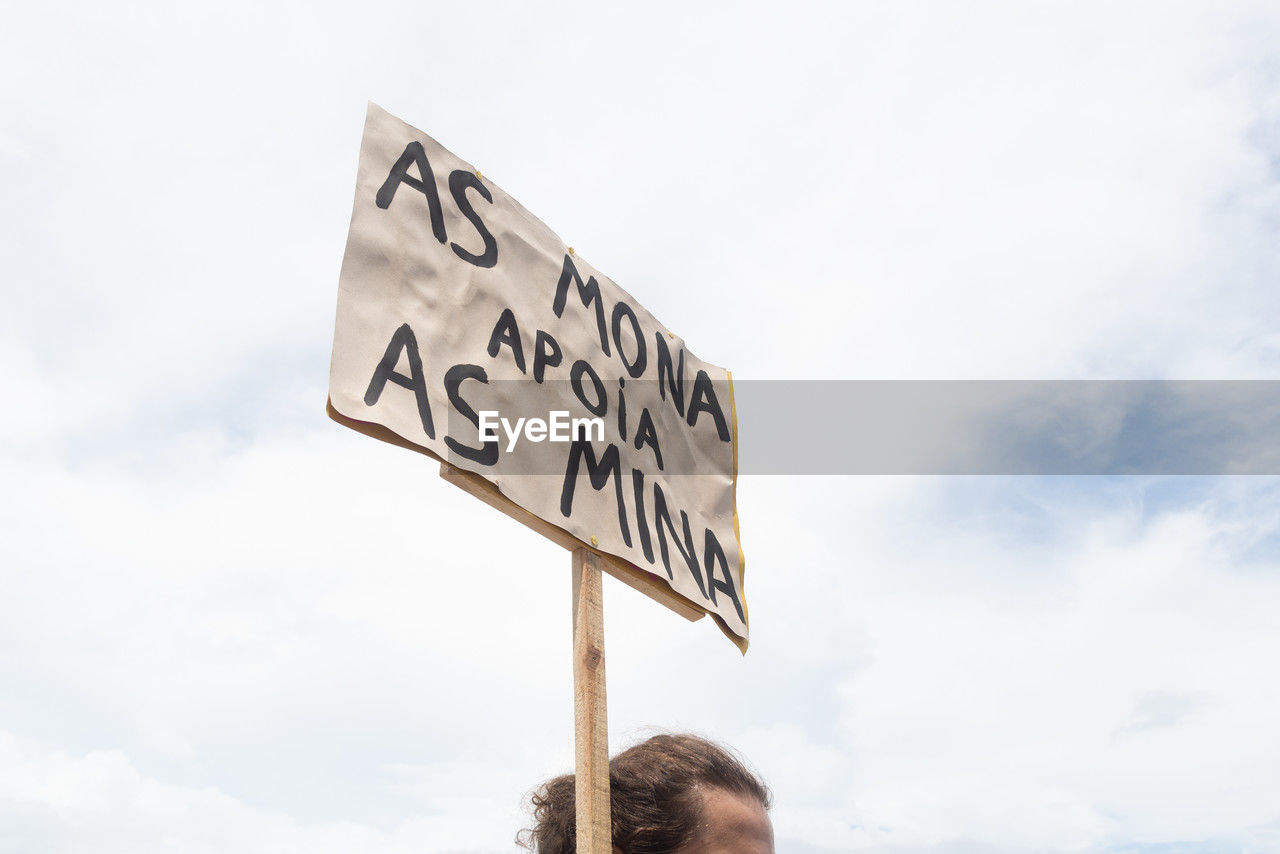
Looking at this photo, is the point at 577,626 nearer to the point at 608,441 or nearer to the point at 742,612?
the point at 608,441

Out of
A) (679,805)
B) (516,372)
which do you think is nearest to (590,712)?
(679,805)

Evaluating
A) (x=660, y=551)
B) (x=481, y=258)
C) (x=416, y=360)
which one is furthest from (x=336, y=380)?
(x=660, y=551)

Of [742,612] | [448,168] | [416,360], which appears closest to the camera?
[416,360]

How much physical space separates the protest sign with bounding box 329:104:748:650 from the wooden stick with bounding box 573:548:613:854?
0.32 feet

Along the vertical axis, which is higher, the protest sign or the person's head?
the protest sign

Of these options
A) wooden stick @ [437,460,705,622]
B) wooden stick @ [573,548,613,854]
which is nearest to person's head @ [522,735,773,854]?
wooden stick @ [573,548,613,854]

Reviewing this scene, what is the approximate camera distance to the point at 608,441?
2551 millimetres

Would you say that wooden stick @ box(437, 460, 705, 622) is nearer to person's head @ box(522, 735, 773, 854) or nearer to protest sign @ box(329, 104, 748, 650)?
protest sign @ box(329, 104, 748, 650)

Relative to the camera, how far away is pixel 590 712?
213 centimetres

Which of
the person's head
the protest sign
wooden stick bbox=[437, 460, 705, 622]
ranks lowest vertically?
the person's head

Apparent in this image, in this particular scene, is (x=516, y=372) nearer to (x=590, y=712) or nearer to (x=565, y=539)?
(x=565, y=539)

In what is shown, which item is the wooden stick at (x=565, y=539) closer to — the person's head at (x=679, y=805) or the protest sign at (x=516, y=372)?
the protest sign at (x=516, y=372)

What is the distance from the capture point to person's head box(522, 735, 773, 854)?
7.48ft

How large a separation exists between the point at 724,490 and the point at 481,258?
3.52 ft
